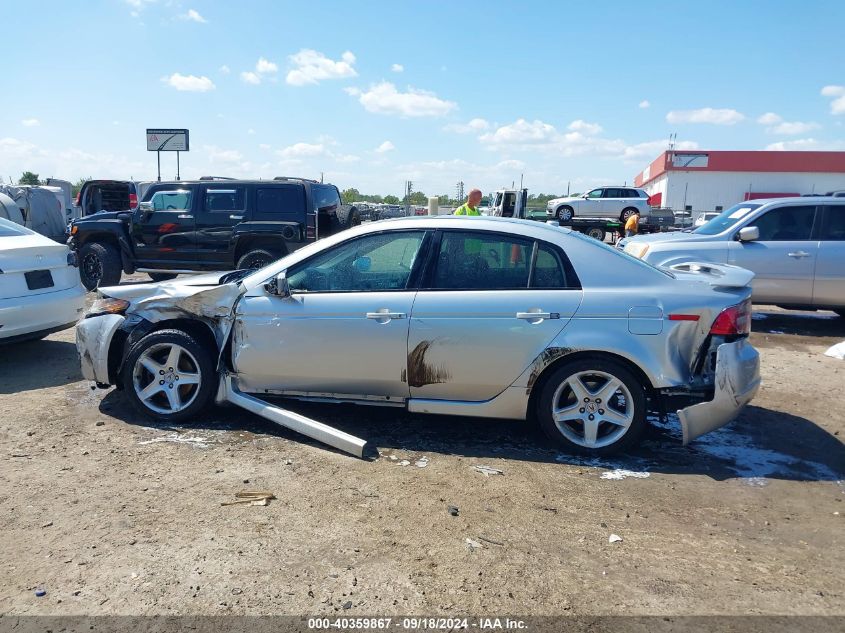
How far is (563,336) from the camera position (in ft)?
13.3

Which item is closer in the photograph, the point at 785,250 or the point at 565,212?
the point at 785,250

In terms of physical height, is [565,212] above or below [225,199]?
above

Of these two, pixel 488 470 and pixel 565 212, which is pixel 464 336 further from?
pixel 565 212

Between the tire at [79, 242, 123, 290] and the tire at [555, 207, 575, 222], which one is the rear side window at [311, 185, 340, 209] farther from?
the tire at [555, 207, 575, 222]

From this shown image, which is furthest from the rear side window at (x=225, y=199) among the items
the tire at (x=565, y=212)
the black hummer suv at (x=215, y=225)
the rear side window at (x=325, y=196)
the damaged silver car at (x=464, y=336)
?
the tire at (x=565, y=212)

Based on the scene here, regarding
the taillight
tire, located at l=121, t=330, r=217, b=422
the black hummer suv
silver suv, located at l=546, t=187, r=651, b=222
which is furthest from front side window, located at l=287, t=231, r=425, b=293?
silver suv, located at l=546, t=187, r=651, b=222

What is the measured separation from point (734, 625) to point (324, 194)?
373 inches

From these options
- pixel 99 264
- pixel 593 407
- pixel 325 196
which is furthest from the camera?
pixel 99 264

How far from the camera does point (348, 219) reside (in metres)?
10.9

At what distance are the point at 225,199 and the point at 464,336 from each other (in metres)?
7.77

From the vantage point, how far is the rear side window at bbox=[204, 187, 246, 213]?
34.7 ft

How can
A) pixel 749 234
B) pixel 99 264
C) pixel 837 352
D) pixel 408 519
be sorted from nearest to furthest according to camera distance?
pixel 408 519 → pixel 837 352 → pixel 749 234 → pixel 99 264

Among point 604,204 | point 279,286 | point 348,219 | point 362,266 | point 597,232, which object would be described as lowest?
point 279,286

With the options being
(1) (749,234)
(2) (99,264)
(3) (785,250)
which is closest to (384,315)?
(1) (749,234)
